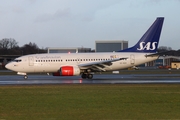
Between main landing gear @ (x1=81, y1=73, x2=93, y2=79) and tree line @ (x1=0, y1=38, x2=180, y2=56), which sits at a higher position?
tree line @ (x1=0, y1=38, x2=180, y2=56)

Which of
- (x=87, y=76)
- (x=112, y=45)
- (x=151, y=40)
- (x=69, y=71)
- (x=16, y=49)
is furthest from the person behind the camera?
(x=16, y=49)

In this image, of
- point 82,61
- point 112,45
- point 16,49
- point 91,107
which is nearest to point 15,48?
Answer: point 16,49

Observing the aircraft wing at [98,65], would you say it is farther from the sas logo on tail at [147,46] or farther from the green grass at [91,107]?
the green grass at [91,107]

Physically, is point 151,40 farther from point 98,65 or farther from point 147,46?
point 98,65

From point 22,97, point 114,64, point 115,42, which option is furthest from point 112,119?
point 115,42

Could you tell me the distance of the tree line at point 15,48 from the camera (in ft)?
382

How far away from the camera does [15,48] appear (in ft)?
418

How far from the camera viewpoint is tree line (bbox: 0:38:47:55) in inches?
4582

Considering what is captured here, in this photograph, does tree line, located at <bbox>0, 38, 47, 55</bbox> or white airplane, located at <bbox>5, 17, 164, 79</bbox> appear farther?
tree line, located at <bbox>0, 38, 47, 55</bbox>

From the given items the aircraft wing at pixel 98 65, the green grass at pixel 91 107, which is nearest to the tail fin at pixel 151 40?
the aircraft wing at pixel 98 65

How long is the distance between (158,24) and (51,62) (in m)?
11.9

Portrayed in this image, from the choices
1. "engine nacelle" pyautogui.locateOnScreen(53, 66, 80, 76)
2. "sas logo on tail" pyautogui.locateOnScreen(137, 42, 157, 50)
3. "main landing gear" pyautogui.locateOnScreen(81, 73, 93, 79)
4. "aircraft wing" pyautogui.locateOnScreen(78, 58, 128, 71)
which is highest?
"sas logo on tail" pyautogui.locateOnScreen(137, 42, 157, 50)

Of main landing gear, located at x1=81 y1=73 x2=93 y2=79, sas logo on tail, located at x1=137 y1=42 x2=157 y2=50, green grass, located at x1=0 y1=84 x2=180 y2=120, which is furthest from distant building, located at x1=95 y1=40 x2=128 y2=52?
green grass, located at x1=0 y1=84 x2=180 y2=120

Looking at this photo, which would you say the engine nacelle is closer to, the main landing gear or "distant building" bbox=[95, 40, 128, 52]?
the main landing gear
